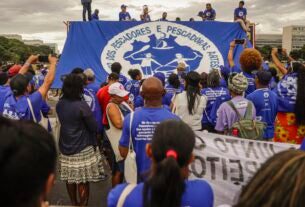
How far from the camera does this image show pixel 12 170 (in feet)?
4.32

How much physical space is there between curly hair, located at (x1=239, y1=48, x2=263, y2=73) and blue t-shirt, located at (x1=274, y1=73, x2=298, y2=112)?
0.44 meters

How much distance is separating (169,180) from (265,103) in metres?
3.05

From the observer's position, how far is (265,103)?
4629 millimetres

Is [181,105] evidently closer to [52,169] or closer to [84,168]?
[84,168]

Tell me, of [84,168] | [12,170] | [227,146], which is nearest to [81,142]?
[84,168]

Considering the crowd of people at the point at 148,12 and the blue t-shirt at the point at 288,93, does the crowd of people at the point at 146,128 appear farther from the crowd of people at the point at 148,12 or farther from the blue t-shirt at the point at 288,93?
the crowd of people at the point at 148,12

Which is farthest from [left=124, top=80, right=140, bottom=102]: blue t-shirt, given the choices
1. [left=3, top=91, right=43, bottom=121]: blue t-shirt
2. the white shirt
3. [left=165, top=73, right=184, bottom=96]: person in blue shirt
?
[left=3, top=91, right=43, bottom=121]: blue t-shirt

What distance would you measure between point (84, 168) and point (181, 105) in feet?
5.08

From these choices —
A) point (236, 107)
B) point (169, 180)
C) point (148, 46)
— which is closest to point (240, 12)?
point (148, 46)

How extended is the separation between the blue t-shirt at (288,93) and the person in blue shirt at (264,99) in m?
0.09

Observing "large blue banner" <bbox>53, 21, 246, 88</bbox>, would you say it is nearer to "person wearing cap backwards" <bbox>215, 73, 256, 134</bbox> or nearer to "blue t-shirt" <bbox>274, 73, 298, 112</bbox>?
"blue t-shirt" <bbox>274, 73, 298, 112</bbox>

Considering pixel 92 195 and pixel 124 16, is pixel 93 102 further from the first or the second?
pixel 124 16

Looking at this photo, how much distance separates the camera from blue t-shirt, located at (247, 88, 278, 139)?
15.2 feet

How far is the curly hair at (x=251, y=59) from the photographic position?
5023 millimetres
